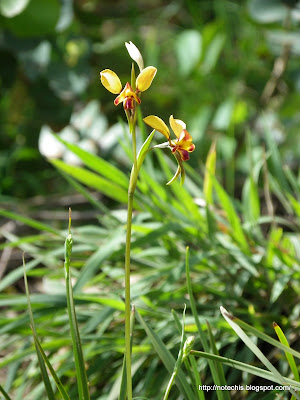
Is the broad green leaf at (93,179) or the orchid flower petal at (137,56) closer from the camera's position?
the orchid flower petal at (137,56)

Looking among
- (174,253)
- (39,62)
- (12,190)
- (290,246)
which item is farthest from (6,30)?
(290,246)

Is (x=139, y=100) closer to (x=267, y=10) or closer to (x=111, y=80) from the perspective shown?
(x=111, y=80)

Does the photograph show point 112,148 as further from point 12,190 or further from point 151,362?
point 151,362

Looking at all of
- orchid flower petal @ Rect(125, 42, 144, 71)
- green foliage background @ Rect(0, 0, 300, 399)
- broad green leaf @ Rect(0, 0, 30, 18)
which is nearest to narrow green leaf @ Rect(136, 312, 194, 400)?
green foliage background @ Rect(0, 0, 300, 399)

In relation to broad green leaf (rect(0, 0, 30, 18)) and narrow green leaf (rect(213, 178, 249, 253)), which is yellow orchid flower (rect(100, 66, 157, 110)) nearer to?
narrow green leaf (rect(213, 178, 249, 253))

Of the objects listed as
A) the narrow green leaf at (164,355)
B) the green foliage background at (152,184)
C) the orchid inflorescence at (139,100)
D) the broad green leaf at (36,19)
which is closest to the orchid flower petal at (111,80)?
the orchid inflorescence at (139,100)

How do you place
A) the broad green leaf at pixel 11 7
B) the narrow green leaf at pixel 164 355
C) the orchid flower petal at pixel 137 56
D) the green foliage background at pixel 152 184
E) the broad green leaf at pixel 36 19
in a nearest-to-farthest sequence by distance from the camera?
the orchid flower petal at pixel 137 56 → the narrow green leaf at pixel 164 355 → the green foliage background at pixel 152 184 → the broad green leaf at pixel 11 7 → the broad green leaf at pixel 36 19

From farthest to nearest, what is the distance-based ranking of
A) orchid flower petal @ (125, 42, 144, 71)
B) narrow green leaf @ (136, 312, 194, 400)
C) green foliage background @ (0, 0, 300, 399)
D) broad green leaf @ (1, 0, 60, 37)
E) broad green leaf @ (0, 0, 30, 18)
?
1. broad green leaf @ (1, 0, 60, 37)
2. broad green leaf @ (0, 0, 30, 18)
3. green foliage background @ (0, 0, 300, 399)
4. narrow green leaf @ (136, 312, 194, 400)
5. orchid flower petal @ (125, 42, 144, 71)

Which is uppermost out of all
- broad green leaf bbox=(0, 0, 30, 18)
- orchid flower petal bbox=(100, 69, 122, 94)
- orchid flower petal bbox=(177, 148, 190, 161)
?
broad green leaf bbox=(0, 0, 30, 18)

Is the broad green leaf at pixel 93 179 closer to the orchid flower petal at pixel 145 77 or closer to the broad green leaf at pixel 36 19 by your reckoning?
the orchid flower petal at pixel 145 77
